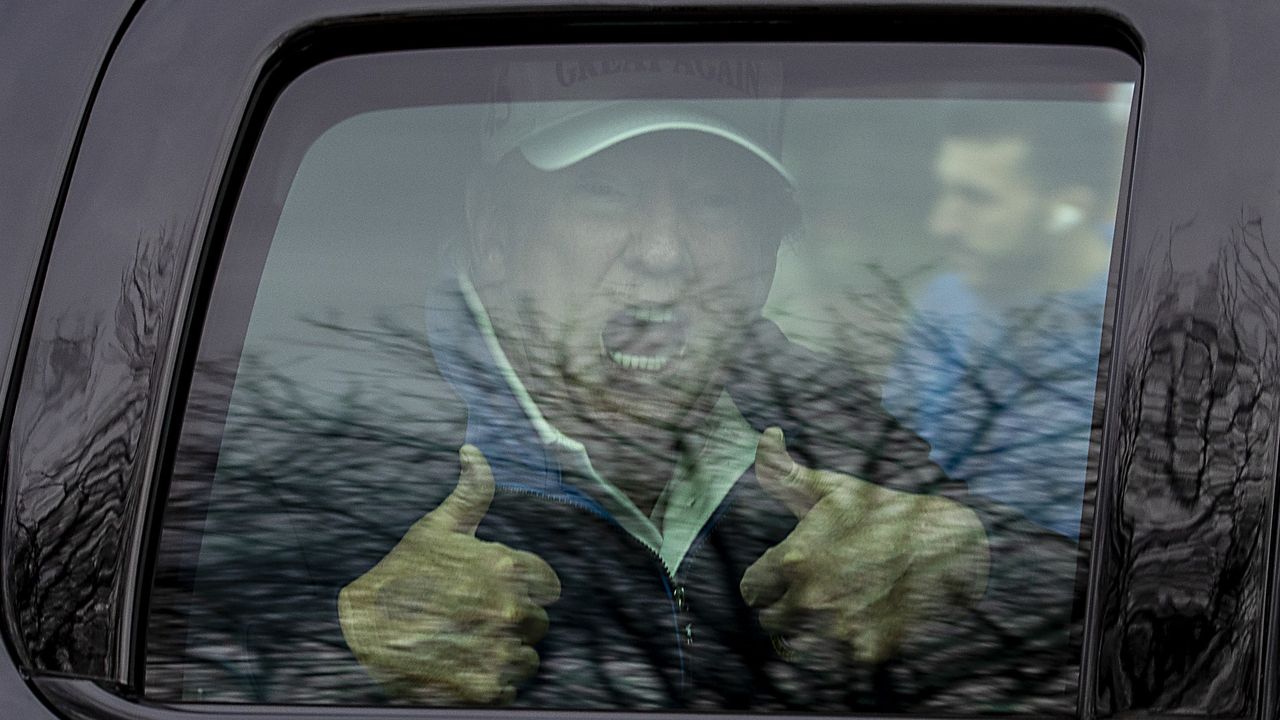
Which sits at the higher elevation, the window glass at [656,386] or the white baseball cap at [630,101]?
the white baseball cap at [630,101]

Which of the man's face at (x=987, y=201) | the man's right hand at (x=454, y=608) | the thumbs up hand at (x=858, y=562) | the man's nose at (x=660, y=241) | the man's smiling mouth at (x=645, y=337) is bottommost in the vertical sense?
the man's right hand at (x=454, y=608)

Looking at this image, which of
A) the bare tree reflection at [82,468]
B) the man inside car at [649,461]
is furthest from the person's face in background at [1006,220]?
the bare tree reflection at [82,468]

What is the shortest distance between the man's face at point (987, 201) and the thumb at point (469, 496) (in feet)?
1.47

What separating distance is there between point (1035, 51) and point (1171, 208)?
0.19 m

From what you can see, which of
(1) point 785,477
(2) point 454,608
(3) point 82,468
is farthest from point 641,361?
(3) point 82,468

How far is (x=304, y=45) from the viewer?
1.25 metres

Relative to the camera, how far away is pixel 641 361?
122cm

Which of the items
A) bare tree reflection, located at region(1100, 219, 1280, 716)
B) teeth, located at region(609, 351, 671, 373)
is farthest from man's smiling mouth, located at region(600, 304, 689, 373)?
bare tree reflection, located at region(1100, 219, 1280, 716)

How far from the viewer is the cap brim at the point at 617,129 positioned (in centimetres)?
124

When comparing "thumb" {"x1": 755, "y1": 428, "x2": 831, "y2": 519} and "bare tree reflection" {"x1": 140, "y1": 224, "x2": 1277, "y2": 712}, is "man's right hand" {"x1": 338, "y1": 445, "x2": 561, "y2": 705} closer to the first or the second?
"bare tree reflection" {"x1": 140, "y1": 224, "x2": 1277, "y2": 712}

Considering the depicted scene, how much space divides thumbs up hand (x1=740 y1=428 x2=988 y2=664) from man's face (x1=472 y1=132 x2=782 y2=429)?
0.36ft

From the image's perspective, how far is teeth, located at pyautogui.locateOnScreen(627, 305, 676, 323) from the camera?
4.04ft

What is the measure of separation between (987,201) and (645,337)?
323 mm

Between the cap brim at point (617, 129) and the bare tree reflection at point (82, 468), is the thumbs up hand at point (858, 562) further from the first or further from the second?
the bare tree reflection at point (82, 468)
